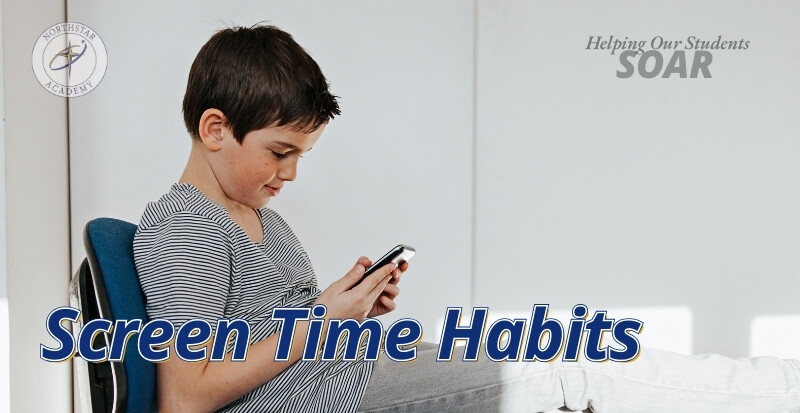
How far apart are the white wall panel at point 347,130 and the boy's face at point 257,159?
71 centimetres

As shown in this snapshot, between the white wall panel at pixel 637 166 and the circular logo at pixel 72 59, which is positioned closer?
the circular logo at pixel 72 59

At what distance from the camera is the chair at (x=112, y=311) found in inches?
35.1

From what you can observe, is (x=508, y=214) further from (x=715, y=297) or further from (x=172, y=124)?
(x=172, y=124)

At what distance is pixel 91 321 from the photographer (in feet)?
3.08

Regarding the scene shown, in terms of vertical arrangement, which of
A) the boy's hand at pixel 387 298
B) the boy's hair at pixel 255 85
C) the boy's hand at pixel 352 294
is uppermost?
the boy's hair at pixel 255 85

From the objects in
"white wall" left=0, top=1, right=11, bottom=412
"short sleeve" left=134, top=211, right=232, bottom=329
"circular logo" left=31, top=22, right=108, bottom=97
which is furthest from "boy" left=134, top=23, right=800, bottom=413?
"circular logo" left=31, top=22, right=108, bottom=97

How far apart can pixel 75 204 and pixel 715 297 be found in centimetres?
160

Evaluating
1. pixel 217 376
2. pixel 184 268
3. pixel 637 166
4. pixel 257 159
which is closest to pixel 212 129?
pixel 257 159

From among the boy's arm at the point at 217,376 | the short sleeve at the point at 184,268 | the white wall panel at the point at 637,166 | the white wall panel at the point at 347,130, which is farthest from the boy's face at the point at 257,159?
the white wall panel at the point at 637,166

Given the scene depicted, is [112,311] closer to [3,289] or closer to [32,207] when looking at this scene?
[3,289]

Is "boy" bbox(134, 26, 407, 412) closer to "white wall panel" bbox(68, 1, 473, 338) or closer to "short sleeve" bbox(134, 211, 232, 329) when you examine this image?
"short sleeve" bbox(134, 211, 232, 329)

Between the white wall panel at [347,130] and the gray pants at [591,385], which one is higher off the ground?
the white wall panel at [347,130]

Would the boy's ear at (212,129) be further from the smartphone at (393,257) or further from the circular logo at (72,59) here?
the circular logo at (72,59)

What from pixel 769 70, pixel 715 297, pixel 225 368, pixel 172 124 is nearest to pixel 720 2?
pixel 769 70
